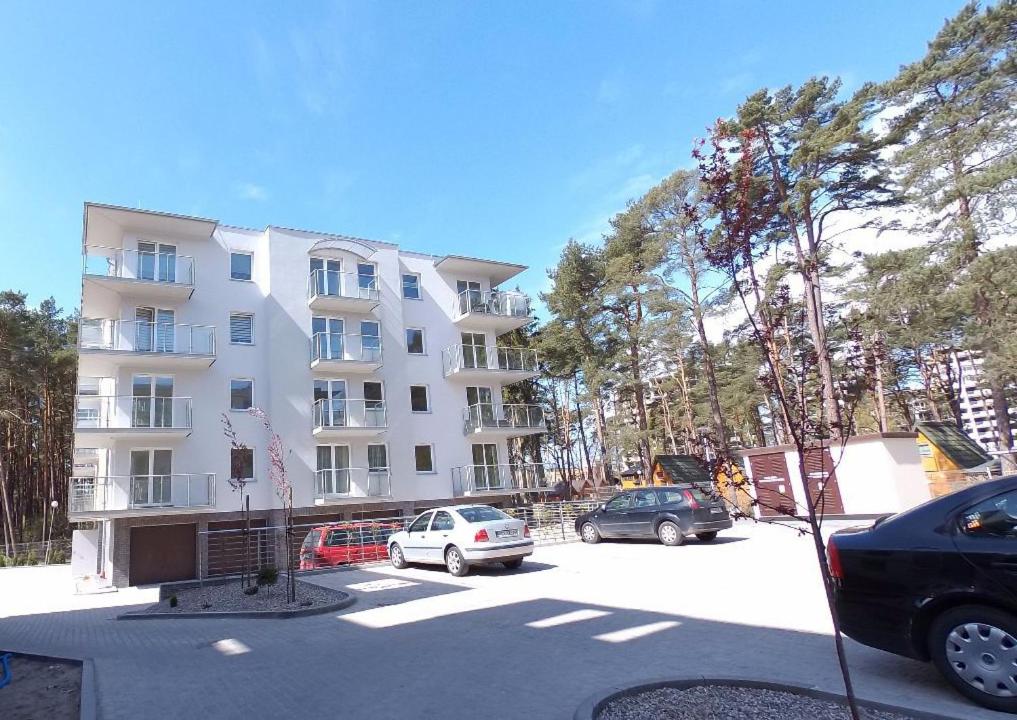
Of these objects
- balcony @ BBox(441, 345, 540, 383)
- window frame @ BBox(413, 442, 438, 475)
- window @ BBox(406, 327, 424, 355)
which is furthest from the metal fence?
window @ BBox(406, 327, 424, 355)

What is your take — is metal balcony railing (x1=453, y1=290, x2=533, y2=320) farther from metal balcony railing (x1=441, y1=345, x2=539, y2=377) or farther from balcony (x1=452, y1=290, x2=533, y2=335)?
metal balcony railing (x1=441, y1=345, x2=539, y2=377)

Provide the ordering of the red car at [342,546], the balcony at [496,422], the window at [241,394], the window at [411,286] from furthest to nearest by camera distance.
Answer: the window at [411,286] → the balcony at [496,422] → the window at [241,394] → the red car at [342,546]

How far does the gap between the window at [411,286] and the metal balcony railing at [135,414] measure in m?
11.1

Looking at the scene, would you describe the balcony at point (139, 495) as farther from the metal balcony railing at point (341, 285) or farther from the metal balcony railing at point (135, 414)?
the metal balcony railing at point (341, 285)

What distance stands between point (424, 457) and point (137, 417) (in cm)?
1113

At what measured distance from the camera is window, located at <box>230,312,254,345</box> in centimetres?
2422

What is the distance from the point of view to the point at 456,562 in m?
13.1

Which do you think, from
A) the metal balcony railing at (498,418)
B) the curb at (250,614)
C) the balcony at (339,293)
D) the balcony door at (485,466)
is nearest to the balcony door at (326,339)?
the balcony at (339,293)

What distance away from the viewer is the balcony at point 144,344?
21.0 metres

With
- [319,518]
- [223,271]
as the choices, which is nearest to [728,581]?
[319,518]

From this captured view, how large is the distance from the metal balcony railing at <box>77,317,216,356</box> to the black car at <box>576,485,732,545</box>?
15.8 metres

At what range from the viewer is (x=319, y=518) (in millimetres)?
24062

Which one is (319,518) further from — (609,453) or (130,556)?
(609,453)

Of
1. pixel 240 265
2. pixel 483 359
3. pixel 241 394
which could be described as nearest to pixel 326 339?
pixel 241 394
